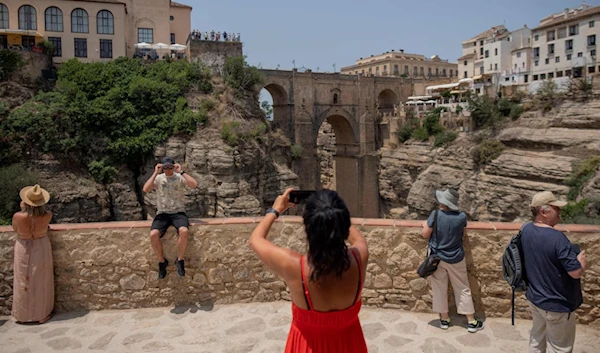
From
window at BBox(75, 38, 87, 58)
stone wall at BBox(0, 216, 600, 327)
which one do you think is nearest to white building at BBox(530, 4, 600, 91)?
window at BBox(75, 38, 87, 58)

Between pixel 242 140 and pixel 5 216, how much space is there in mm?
10146

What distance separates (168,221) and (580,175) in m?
18.9

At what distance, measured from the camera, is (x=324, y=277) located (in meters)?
2.18

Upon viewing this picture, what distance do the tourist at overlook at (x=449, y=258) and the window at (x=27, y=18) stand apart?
27.4 metres

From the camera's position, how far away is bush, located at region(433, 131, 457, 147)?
1174 inches

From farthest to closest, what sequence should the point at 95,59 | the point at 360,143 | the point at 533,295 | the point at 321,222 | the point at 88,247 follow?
the point at 360,143 < the point at 95,59 < the point at 88,247 < the point at 533,295 < the point at 321,222

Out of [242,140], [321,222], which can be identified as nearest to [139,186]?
[242,140]

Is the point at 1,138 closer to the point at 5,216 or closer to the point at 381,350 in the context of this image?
the point at 5,216

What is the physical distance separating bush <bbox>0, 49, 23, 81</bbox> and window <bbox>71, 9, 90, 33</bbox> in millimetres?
4270

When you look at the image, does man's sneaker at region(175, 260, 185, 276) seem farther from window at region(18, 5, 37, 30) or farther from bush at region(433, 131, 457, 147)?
bush at region(433, 131, 457, 147)

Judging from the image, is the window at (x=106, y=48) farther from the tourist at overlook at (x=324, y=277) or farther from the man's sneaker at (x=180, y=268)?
the tourist at overlook at (x=324, y=277)

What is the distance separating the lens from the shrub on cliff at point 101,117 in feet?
68.7

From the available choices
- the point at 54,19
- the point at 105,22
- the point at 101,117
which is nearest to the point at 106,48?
the point at 105,22

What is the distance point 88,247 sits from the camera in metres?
5.11
